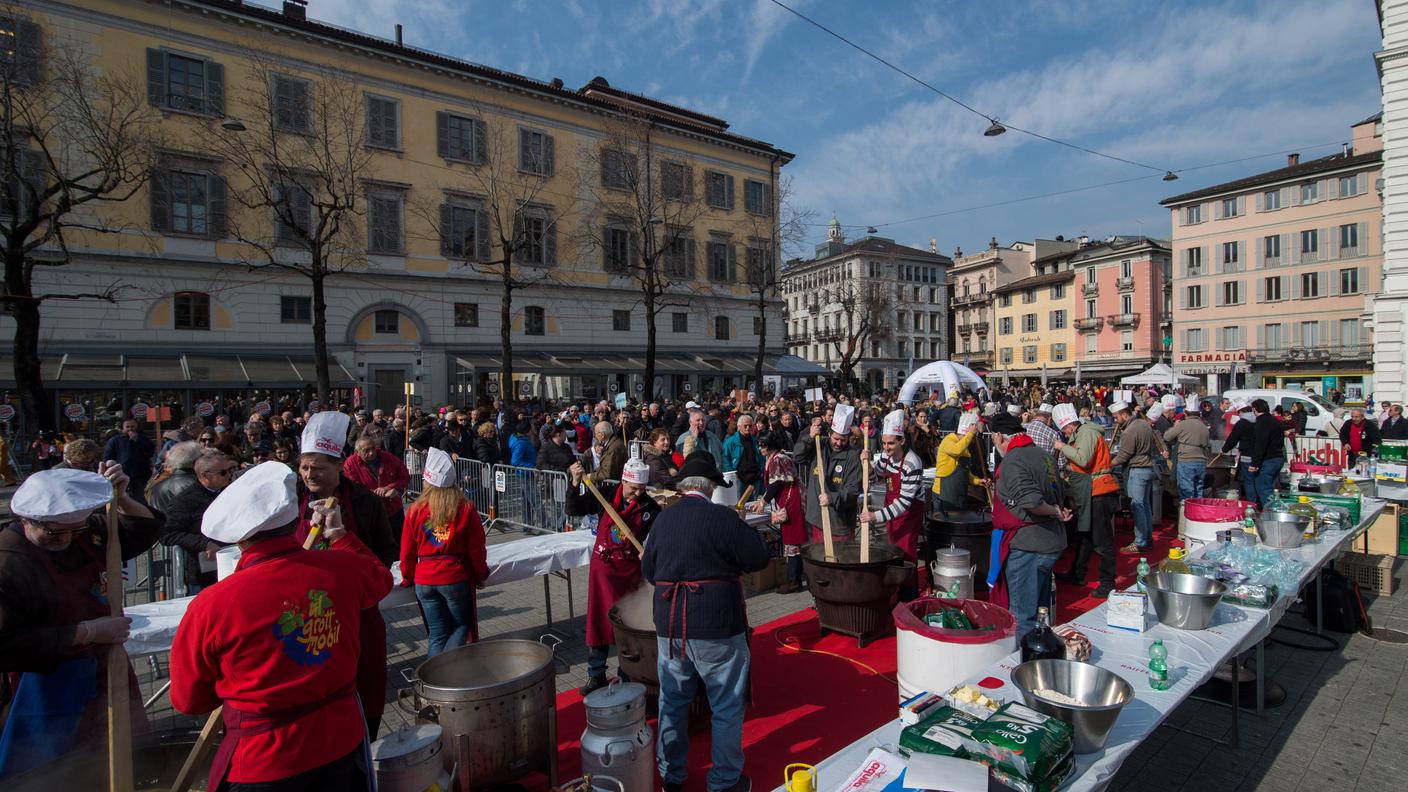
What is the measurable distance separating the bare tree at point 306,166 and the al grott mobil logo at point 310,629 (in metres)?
20.2

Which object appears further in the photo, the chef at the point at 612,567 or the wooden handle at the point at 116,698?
the chef at the point at 612,567

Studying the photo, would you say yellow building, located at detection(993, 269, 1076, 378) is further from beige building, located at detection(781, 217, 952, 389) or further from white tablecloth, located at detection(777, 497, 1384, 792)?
white tablecloth, located at detection(777, 497, 1384, 792)

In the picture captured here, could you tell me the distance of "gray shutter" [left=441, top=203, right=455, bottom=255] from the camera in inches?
1117

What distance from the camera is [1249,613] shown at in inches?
179

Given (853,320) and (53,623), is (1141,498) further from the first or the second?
(853,320)

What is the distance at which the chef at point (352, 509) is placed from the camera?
3557 mm

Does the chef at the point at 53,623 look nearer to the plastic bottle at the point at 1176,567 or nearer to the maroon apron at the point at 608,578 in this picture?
the maroon apron at the point at 608,578

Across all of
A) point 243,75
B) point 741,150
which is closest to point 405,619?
point 243,75

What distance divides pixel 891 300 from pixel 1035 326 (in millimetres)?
13643

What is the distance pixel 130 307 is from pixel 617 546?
82.9 feet

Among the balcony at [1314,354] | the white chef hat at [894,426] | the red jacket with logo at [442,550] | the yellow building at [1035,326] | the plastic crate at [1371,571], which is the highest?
the yellow building at [1035,326]

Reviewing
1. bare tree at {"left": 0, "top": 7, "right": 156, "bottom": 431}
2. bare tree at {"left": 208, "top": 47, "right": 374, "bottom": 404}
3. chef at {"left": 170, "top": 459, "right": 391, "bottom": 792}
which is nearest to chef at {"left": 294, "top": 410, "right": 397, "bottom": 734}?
chef at {"left": 170, "top": 459, "right": 391, "bottom": 792}

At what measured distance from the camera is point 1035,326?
217 feet

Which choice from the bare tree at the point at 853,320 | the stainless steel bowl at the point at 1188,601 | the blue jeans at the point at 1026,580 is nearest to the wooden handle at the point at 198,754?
the stainless steel bowl at the point at 1188,601
